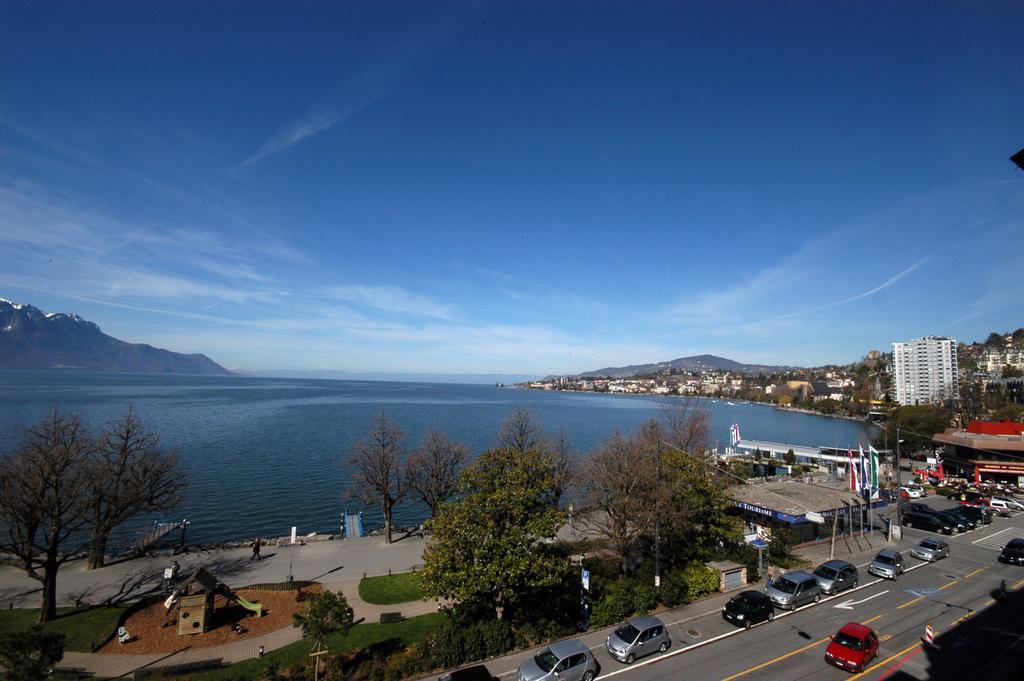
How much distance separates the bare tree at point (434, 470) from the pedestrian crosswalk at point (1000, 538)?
3519cm

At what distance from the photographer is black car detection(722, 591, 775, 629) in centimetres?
1909

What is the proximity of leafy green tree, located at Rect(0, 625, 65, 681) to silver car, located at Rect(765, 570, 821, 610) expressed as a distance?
25122 mm

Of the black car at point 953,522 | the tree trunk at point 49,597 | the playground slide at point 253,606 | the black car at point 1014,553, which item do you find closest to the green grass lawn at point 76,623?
the tree trunk at point 49,597

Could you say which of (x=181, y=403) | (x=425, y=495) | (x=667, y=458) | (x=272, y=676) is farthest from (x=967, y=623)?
(x=181, y=403)

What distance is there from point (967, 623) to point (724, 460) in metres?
46.7

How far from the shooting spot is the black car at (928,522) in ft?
111

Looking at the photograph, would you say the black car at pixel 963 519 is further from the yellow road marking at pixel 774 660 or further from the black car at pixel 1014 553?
the yellow road marking at pixel 774 660

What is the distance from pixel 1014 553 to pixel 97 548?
5037cm

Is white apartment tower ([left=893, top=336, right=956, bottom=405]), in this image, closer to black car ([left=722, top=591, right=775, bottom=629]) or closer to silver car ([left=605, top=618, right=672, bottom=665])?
black car ([left=722, top=591, right=775, bottom=629])

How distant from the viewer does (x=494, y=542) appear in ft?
57.6

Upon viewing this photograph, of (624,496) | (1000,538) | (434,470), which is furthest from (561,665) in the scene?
(1000,538)

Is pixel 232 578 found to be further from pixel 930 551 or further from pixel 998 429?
pixel 998 429

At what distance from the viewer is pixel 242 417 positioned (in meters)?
104

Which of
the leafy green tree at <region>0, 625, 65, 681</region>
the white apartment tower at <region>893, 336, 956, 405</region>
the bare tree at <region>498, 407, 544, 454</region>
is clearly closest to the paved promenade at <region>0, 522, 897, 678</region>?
the leafy green tree at <region>0, 625, 65, 681</region>
